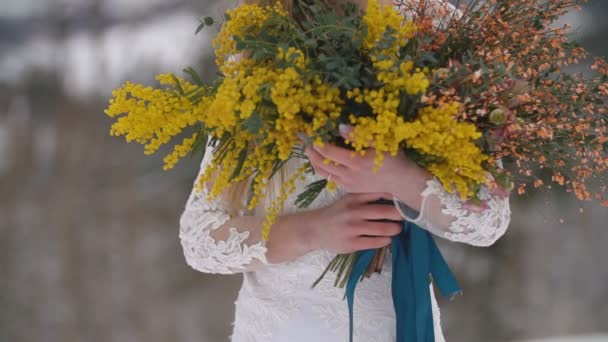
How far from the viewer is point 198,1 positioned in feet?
11.4

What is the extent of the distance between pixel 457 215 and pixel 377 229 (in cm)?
15

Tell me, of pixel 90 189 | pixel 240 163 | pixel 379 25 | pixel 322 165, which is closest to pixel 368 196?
pixel 322 165

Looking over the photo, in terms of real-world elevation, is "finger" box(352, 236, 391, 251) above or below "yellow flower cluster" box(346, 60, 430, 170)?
below

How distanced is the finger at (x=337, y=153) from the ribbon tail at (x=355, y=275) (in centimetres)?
25

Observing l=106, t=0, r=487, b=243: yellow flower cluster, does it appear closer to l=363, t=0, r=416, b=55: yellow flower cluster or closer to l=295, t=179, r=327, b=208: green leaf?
l=363, t=0, r=416, b=55: yellow flower cluster

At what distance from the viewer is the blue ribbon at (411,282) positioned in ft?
4.09

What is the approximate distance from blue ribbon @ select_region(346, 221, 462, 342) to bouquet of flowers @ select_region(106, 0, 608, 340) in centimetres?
18

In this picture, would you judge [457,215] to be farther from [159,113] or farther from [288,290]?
[159,113]

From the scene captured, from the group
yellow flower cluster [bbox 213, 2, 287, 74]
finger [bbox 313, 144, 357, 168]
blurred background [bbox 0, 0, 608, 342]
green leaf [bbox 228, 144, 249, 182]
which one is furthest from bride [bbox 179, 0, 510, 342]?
blurred background [bbox 0, 0, 608, 342]

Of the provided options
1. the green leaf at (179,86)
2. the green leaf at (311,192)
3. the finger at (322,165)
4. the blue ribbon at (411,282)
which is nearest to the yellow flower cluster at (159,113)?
the green leaf at (179,86)

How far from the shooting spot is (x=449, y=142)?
94cm

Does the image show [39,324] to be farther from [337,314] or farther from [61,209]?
[337,314]

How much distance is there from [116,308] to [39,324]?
40cm

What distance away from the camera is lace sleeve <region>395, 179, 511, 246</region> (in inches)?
44.5
